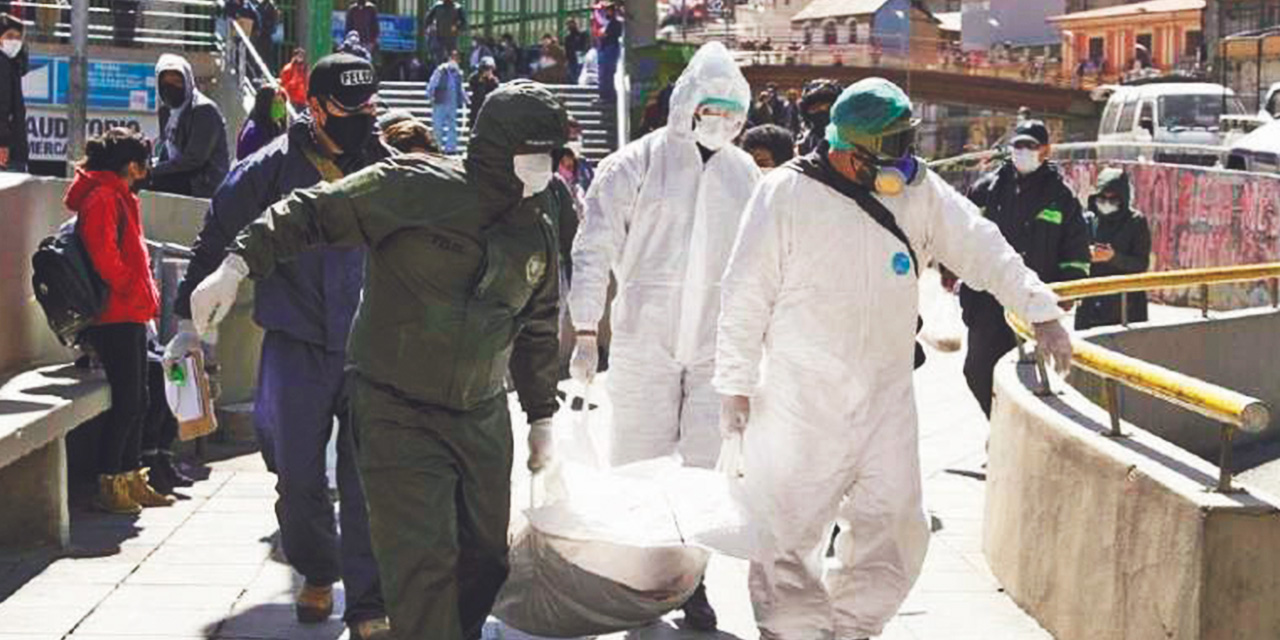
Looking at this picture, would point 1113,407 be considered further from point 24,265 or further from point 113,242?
point 24,265

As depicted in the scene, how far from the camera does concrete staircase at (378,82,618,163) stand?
89.7 ft

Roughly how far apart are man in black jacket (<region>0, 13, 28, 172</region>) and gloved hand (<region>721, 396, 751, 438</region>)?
34.7 feet

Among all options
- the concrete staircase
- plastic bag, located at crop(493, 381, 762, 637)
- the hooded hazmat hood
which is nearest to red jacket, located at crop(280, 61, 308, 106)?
the concrete staircase

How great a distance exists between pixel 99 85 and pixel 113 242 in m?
12.3

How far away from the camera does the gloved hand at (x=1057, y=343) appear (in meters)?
5.74

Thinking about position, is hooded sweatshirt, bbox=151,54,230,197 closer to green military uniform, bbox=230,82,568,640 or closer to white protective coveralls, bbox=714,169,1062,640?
white protective coveralls, bbox=714,169,1062,640

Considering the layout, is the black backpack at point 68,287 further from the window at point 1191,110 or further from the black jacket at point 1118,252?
the window at point 1191,110

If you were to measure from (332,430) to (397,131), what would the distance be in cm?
129

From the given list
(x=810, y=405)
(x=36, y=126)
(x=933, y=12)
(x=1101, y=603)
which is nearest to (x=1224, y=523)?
(x=1101, y=603)

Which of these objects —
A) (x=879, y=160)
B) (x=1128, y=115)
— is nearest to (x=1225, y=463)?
(x=879, y=160)

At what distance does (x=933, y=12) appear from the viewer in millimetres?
102688

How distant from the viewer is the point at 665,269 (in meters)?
6.93

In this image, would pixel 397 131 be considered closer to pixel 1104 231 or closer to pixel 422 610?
pixel 422 610

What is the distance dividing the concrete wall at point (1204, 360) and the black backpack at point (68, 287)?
472 cm
